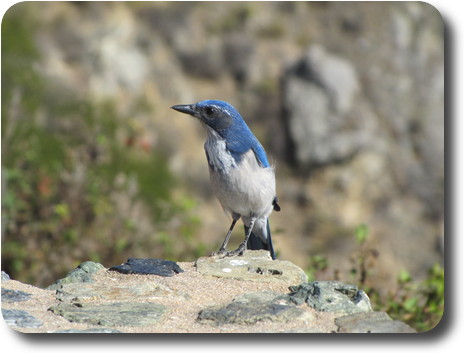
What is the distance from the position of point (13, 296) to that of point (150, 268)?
106 cm

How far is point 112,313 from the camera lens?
16.2 feet

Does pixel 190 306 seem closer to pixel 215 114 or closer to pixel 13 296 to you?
pixel 13 296

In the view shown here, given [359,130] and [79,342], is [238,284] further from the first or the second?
[359,130]

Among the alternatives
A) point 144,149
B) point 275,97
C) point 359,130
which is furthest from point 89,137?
point 359,130

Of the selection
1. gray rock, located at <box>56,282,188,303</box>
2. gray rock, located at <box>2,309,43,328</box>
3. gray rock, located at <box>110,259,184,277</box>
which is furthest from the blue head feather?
gray rock, located at <box>2,309,43,328</box>

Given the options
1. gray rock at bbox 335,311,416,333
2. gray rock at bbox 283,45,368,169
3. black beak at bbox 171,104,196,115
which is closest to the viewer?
gray rock at bbox 335,311,416,333

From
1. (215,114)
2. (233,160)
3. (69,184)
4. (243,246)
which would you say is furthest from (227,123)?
(69,184)

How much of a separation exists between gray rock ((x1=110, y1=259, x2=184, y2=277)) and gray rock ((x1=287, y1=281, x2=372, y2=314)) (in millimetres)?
1070

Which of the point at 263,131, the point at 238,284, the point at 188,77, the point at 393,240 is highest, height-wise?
the point at 188,77

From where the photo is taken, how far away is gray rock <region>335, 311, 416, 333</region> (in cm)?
457

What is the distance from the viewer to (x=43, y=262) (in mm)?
9227

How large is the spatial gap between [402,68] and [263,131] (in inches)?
107

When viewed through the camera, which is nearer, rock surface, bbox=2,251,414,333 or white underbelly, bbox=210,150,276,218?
rock surface, bbox=2,251,414,333

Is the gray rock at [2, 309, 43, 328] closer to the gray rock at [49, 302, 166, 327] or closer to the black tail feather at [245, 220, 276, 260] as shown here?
the gray rock at [49, 302, 166, 327]
